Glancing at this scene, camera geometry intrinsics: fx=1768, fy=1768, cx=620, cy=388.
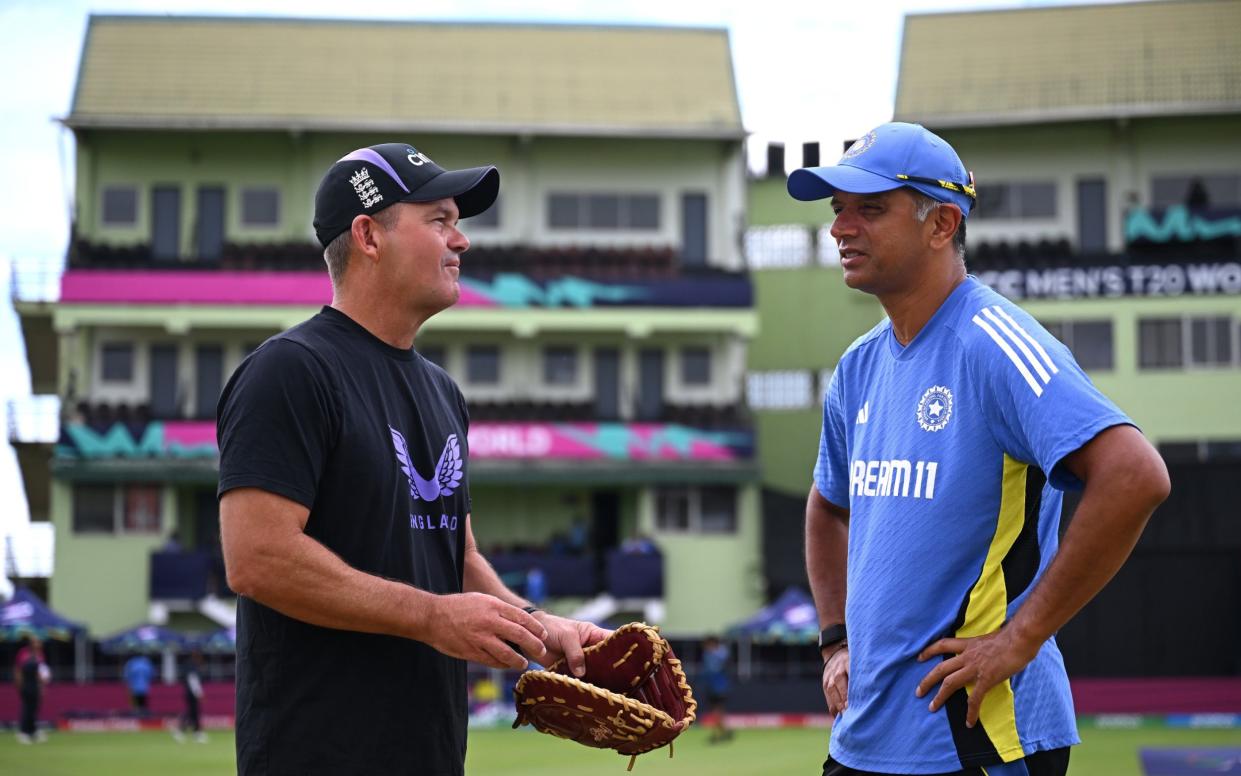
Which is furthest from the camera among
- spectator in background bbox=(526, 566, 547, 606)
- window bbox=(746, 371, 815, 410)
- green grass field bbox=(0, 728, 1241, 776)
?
window bbox=(746, 371, 815, 410)

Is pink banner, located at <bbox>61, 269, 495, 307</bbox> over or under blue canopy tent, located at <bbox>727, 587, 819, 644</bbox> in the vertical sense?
over

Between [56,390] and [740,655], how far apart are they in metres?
23.6

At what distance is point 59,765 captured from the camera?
84.7 feet

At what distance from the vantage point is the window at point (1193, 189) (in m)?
51.9

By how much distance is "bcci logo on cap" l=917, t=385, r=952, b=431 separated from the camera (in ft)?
17.1

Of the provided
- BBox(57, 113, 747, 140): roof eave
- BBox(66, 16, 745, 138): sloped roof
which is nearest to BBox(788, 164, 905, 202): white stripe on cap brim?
BBox(57, 113, 747, 140): roof eave

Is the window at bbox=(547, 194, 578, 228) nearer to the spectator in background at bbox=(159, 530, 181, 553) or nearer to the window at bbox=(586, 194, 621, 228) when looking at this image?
the window at bbox=(586, 194, 621, 228)

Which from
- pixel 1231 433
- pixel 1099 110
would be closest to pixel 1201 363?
pixel 1231 433

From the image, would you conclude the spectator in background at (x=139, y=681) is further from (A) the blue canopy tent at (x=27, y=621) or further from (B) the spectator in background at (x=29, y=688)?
(B) the spectator in background at (x=29, y=688)

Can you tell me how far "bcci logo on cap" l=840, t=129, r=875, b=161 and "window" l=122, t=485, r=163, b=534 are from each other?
46751mm

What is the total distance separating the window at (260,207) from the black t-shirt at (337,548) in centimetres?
4859

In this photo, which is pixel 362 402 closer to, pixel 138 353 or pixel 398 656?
pixel 398 656

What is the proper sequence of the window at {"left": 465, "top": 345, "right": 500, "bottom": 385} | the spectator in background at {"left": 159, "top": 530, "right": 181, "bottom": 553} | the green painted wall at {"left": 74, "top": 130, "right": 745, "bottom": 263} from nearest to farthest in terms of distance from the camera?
the spectator in background at {"left": 159, "top": 530, "right": 181, "bottom": 553}, the window at {"left": 465, "top": 345, "right": 500, "bottom": 385}, the green painted wall at {"left": 74, "top": 130, "right": 745, "bottom": 263}

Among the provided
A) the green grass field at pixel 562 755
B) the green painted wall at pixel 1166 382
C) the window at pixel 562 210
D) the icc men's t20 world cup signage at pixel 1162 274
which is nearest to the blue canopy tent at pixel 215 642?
the green grass field at pixel 562 755
